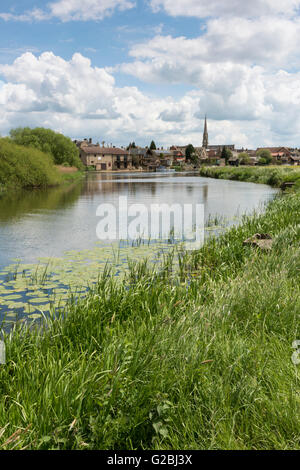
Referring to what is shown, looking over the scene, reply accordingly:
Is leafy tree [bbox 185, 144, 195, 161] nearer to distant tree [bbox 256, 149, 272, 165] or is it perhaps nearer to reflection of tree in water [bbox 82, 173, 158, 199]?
distant tree [bbox 256, 149, 272, 165]

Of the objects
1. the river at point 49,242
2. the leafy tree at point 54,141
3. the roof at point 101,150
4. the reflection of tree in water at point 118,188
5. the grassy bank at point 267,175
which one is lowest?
the river at point 49,242

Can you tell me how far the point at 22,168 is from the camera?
36.8 m

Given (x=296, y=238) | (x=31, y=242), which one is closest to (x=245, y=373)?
(x=296, y=238)

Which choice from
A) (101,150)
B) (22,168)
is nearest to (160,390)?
(22,168)

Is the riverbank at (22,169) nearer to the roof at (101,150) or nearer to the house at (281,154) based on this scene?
the roof at (101,150)

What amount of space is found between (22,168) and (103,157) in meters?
92.0

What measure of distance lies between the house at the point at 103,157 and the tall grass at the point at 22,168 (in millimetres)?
80011

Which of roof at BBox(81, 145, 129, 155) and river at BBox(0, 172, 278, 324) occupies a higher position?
roof at BBox(81, 145, 129, 155)

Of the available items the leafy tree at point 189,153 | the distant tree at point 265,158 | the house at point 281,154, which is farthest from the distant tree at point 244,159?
the leafy tree at point 189,153

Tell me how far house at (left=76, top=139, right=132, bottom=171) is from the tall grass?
3150 inches

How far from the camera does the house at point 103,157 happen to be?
122 meters

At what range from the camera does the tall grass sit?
35.6m

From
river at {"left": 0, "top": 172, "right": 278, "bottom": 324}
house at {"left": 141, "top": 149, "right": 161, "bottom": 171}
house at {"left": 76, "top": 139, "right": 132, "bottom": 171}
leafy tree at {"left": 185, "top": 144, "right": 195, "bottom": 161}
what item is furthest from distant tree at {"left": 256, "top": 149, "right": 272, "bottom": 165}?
river at {"left": 0, "top": 172, "right": 278, "bottom": 324}
